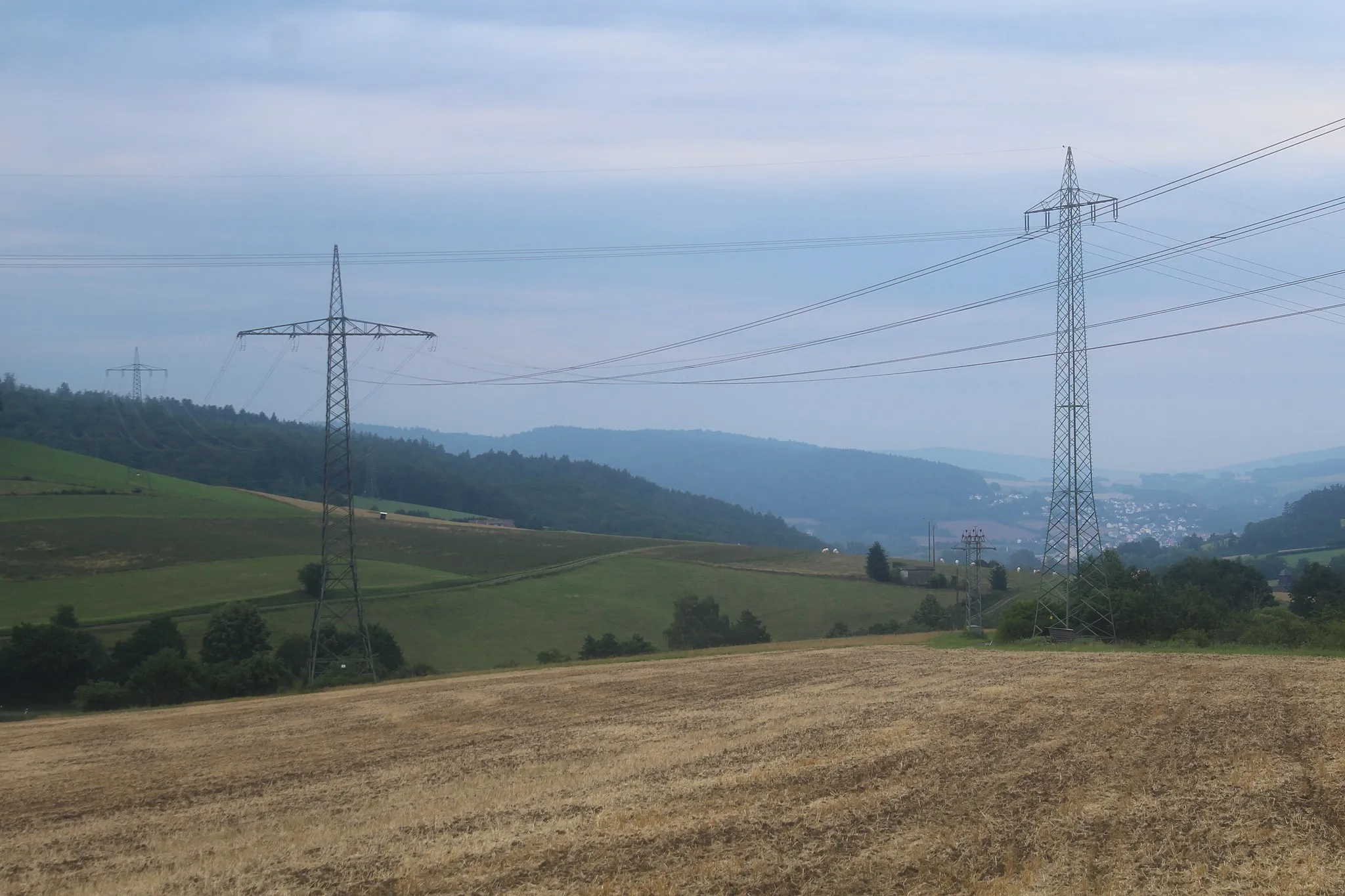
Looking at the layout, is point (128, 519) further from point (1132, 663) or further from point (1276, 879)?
point (1276, 879)

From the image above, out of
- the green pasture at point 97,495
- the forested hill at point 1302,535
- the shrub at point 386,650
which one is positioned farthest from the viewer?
the forested hill at point 1302,535

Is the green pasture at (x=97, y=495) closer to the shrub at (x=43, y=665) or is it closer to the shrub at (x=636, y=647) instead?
the shrub at (x=43, y=665)

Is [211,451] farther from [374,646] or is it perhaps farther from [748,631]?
[374,646]

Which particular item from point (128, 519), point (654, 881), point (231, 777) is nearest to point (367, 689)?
point (231, 777)

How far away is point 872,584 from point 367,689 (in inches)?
2744

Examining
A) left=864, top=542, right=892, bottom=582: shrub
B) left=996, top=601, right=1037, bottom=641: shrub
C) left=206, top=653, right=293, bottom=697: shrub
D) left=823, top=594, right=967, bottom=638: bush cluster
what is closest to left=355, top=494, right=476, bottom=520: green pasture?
left=864, top=542, right=892, bottom=582: shrub

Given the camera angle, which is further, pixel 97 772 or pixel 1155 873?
pixel 97 772

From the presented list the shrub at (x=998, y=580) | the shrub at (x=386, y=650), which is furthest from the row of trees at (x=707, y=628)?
the shrub at (x=998, y=580)

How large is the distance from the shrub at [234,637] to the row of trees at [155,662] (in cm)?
5

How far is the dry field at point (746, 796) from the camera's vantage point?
42.3 ft

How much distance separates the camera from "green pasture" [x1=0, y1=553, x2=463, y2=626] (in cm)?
7181

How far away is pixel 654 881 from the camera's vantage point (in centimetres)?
1271

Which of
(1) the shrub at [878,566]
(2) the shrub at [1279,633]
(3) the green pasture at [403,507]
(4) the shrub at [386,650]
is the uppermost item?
(3) the green pasture at [403,507]

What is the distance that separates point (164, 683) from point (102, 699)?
9.41 feet
